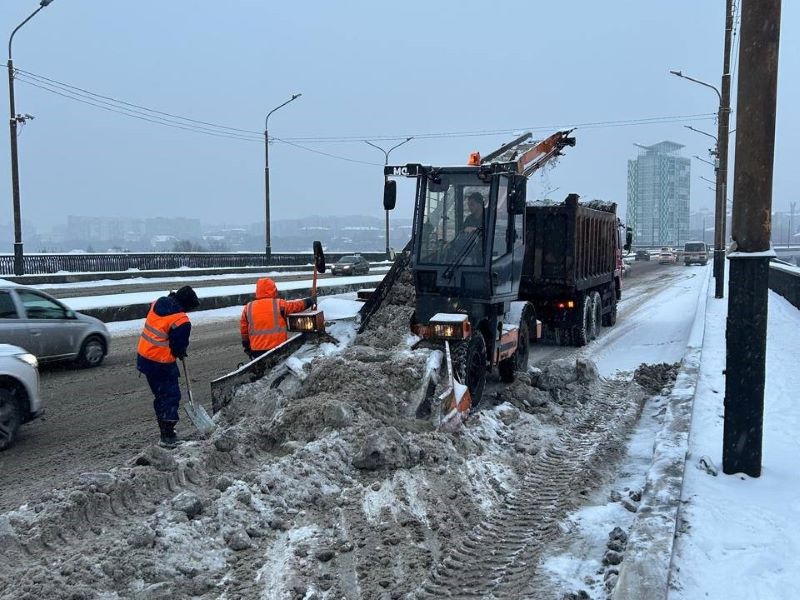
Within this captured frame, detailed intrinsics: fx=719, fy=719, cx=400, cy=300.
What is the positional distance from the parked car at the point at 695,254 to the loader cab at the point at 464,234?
5605 cm

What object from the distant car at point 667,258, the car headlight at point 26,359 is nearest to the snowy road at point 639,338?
the car headlight at point 26,359

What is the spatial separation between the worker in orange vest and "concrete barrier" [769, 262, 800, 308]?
14458mm

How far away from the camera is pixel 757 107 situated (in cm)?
512

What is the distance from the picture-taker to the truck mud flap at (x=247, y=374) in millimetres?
7562

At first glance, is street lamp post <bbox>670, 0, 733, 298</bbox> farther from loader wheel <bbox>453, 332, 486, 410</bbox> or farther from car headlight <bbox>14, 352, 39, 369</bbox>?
car headlight <bbox>14, 352, 39, 369</bbox>

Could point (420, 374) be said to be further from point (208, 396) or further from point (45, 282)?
point (45, 282)

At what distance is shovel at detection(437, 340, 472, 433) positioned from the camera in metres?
6.72

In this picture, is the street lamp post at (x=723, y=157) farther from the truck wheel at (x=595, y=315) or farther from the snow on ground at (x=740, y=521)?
the snow on ground at (x=740, y=521)

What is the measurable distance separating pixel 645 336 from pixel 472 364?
8642mm

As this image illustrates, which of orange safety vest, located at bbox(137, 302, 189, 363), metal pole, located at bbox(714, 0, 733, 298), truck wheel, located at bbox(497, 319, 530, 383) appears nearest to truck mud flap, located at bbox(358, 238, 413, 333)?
truck wheel, located at bbox(497, 319, 530, 383)

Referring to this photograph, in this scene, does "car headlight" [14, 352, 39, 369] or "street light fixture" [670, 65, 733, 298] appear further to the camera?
"street light fixture" [670, 65, 733, 298]

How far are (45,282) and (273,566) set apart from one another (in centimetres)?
3091

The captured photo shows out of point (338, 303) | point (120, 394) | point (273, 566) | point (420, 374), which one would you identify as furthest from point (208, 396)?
point (273, 566)

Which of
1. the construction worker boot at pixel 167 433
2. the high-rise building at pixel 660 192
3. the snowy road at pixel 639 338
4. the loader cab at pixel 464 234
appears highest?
the high-rise building at pixel 660 192
